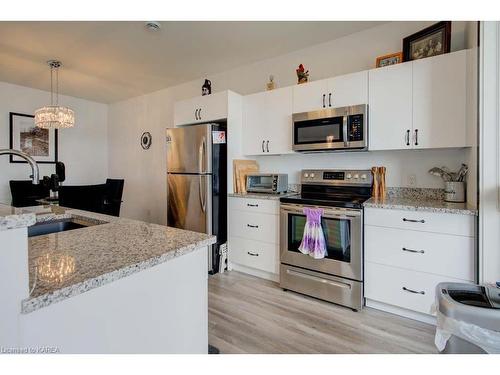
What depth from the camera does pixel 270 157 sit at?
3273mm

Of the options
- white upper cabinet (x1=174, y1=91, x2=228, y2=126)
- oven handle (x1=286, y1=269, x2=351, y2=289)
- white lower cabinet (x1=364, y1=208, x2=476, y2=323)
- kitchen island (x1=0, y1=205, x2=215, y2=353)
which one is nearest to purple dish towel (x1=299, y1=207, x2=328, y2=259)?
oven handle (x1=286, y1=269, x2=351, y2=289)

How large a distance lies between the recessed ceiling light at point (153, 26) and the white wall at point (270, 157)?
1.23 m

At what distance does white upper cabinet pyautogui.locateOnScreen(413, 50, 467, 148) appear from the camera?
1962 millimetres

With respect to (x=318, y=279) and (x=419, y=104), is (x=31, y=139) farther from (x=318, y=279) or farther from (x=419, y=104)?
(x=419, y=104)

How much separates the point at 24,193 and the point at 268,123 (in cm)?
362

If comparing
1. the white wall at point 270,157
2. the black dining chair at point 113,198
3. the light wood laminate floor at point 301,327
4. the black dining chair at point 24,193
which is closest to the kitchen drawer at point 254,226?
the light wood laminate floor at point 301,327

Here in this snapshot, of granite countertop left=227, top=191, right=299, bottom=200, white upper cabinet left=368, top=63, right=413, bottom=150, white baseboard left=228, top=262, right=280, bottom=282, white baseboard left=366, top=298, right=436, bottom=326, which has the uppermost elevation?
white upper cabinet left=368, top=63, right=413, bottom=150

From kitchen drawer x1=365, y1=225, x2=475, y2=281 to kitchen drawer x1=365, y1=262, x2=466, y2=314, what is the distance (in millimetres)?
50

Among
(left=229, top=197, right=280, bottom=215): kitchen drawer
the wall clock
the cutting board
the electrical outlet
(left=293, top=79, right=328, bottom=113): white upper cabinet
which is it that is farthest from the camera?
the wall clock

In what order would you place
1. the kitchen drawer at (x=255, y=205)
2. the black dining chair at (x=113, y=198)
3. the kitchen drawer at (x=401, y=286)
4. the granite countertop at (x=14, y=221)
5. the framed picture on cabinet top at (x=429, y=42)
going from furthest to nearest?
1. the black dining chair at (x=113, y=198)
2. the kitchen drawer at (x=255, y=205)
3. the framed picture on cabinet top at (x=429, y=42)
4. the kitchen drawer at (x=401, y=286)
5. the granite countertop at (x=14, y=221)

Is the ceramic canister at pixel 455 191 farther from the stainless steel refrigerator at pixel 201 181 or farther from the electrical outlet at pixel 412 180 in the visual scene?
the stainless steel refrigerator at pixel 201 181

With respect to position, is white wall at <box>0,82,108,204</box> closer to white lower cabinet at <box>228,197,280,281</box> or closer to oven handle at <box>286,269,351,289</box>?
white lower cabinet at <box>228,197,280,281</box>

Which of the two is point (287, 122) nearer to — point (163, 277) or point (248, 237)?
point (248, 237)

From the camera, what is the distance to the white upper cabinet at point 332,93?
2365 millimetres
